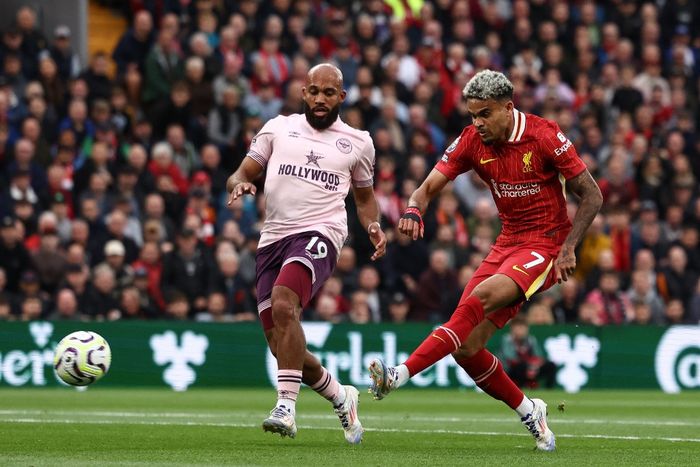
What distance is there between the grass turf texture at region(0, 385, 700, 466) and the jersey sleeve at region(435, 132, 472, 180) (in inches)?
77.8

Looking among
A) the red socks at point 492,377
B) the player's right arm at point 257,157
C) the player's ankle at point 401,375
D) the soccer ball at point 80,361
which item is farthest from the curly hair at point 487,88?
the soccer ball at point 80,361

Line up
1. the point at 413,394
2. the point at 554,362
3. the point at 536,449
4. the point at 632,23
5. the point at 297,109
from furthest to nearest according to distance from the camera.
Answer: the point at 632,23 < the point at 297,109 < the point at 554,362 < the point at 413,394 < the point at 536,449

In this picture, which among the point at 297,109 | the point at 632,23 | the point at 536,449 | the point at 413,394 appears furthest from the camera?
the point at 632,23

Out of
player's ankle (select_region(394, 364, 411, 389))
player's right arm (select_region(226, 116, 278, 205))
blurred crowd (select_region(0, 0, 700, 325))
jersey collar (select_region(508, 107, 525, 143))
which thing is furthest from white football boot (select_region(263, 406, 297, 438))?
blurred crowd (select_region(0, 0, 700, 325))

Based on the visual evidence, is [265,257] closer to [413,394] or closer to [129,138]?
[413,394]

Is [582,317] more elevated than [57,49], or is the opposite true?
[57,49]

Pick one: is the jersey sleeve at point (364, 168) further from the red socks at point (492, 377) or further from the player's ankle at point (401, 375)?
the player's ankle at point (401, 375)

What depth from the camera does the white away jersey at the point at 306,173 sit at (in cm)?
1116

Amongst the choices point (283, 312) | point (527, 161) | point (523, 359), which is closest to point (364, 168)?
point (527, 161)

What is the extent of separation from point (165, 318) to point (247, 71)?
4672 millimetres

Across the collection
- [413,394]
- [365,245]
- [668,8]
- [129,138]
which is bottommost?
[413,394]

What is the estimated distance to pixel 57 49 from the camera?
22.1m

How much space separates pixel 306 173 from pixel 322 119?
1.39ft

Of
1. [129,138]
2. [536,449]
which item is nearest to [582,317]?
[129,138]
